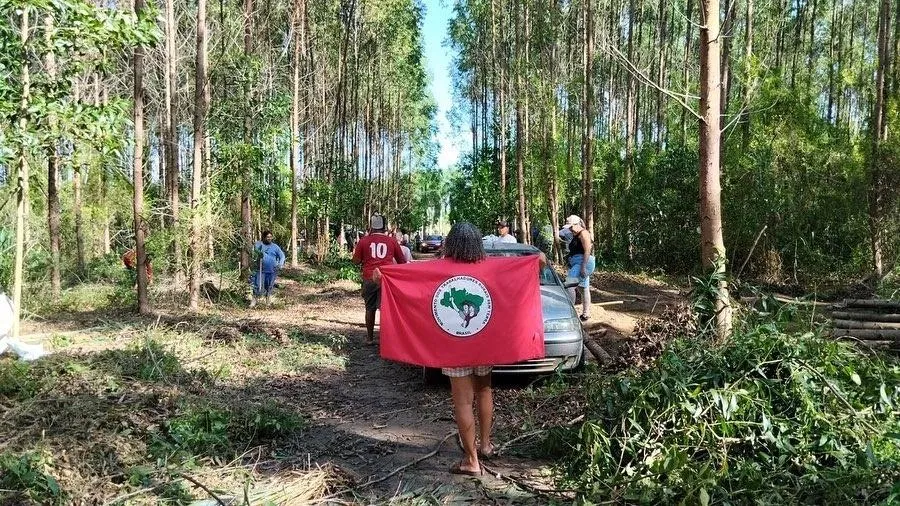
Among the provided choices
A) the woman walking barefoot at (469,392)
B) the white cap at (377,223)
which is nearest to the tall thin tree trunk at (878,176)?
the white cap at (377,223)

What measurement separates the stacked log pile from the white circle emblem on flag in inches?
200

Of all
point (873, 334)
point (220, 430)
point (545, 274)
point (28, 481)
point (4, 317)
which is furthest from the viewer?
point (545, 274)

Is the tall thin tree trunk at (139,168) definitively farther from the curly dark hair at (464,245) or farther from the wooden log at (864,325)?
the wooden log at (864,325)

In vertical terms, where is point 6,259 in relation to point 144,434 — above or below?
above

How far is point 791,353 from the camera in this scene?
411 cm

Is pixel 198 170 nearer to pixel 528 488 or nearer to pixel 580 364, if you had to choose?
pixel 580 364

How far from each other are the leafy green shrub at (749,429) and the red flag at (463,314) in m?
0.81

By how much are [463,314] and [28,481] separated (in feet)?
9.74

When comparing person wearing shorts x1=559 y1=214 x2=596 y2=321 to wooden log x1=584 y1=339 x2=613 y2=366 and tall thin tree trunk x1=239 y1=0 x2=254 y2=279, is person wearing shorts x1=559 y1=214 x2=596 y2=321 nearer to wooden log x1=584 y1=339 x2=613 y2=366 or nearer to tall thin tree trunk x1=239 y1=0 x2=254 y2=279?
wooden log x1=584 y1=339 x2=613 y2=366

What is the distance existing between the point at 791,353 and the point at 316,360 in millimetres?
6079

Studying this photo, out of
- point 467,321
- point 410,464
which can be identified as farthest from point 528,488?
point 467,321

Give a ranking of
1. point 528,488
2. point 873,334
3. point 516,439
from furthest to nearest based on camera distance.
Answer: point 873,334 → point 516,439 → point 528,488

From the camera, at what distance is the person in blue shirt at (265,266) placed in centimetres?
1389

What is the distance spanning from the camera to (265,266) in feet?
45.9
